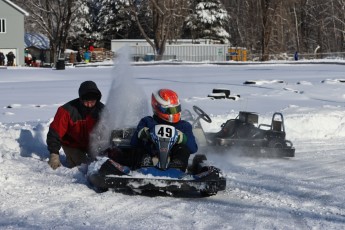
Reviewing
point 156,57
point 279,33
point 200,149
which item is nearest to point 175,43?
point 156,57

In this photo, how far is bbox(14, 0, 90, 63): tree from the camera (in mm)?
64062

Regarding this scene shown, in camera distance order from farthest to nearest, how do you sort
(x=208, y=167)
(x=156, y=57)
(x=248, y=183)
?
(x=156, y=57) < (x=248, y=183) < (x=208, y=167)

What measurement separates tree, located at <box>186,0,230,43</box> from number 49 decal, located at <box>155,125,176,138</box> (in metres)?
60.7

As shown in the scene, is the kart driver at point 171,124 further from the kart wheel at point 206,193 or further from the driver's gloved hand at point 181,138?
the kart wheel at point 206,193

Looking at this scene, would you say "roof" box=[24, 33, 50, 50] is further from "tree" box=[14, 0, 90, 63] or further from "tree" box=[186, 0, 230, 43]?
"tree" box=[186, 0, 230, 43]

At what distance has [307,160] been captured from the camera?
9.79m

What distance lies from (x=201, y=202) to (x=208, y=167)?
61cm

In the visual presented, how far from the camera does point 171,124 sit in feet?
25.0

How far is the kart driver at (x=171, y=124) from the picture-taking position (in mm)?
7410

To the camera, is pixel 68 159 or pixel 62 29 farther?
pixel 62 29

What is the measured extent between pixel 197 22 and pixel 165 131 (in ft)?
205

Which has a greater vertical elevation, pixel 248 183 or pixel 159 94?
pixel 159 94

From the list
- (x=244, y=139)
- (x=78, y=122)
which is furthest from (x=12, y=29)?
(x=78, y=122)

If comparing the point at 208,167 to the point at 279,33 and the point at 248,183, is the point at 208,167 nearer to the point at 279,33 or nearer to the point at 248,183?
the point at 248,183
